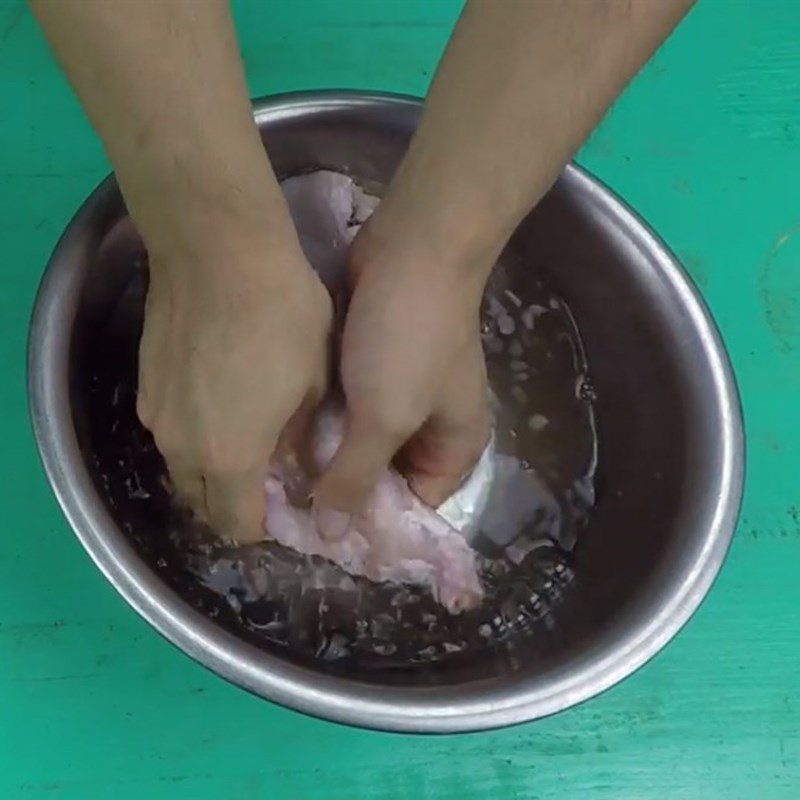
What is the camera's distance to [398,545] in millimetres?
671

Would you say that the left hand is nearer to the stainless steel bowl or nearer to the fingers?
the fingers

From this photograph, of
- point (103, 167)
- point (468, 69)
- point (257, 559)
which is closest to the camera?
point (468, 69)

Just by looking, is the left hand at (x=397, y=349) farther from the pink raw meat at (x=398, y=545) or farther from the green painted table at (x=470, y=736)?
the green painted table at (x=470, y=736)

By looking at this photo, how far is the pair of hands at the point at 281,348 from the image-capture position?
534 millimetres

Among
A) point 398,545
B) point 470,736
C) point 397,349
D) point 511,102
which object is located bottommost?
point 470,736

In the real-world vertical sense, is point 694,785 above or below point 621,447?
below

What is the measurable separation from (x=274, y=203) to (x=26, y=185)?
0.31m

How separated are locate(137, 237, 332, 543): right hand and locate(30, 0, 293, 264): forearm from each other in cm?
2

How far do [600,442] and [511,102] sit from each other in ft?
0.98

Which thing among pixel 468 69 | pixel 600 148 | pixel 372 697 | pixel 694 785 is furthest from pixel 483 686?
pixel 600 148

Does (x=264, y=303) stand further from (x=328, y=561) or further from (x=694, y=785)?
(x=694, y=785)

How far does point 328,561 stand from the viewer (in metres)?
0.68

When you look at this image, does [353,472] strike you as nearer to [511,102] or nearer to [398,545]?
[398,545]

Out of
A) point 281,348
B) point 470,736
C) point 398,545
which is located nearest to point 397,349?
point 281,348
